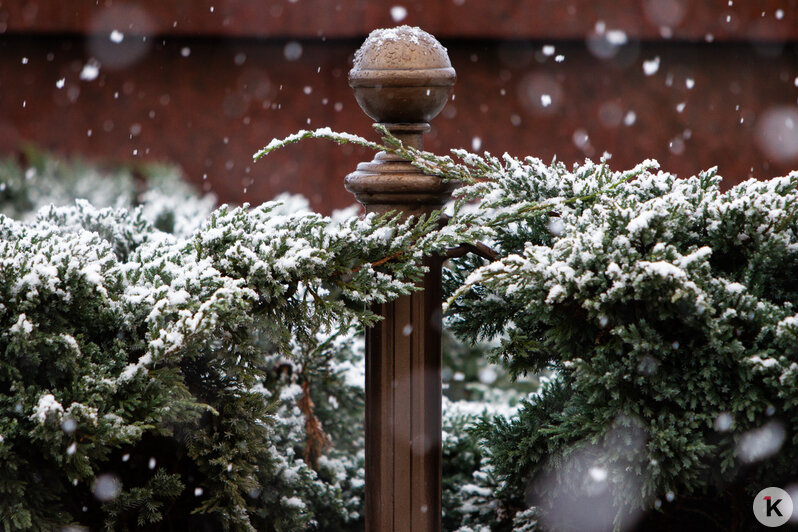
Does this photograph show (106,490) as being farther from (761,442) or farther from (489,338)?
(761,442)

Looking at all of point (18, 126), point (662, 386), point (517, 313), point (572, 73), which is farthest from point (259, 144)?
point (662, 386)

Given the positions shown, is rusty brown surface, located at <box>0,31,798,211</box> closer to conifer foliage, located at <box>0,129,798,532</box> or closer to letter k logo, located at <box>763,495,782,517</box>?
conifer foliage, located at <box>0,129,798,532</box>

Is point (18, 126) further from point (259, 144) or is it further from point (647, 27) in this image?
point (647, 27)

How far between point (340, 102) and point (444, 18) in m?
0.75

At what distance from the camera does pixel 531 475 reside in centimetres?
178

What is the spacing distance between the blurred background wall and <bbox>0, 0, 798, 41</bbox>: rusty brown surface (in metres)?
0.10

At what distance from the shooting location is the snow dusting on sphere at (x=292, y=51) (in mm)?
4664

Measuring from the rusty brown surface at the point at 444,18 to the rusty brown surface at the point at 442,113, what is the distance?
0.60 ft

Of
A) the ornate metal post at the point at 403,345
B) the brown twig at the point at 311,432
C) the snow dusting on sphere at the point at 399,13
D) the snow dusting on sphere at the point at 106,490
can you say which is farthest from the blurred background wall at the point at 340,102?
the snow dusting on sphere at the point at 106,490

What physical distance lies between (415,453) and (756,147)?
3737mm

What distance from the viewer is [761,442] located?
146cm

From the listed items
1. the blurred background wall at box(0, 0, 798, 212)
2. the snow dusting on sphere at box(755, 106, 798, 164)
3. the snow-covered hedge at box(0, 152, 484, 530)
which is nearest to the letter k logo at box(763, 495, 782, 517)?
the snow-covered hedge at box(0, 152, 484, 530)

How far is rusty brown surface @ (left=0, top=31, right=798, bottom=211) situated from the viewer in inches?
183

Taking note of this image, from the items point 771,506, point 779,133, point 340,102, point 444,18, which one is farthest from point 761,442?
point 779,133
